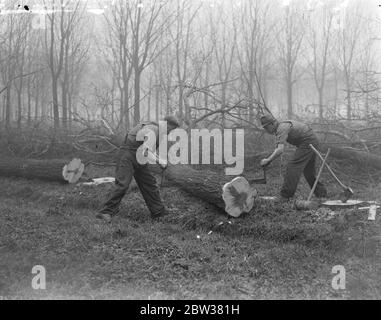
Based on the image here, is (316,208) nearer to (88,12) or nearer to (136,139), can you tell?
→ (136,139)

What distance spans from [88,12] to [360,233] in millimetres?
12781

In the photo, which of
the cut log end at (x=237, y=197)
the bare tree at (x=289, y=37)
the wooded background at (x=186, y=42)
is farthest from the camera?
the bare tree at (x=289, y=37)

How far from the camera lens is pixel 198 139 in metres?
8.63

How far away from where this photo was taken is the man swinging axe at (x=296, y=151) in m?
5.74

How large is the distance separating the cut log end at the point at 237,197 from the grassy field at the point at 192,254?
0.14m

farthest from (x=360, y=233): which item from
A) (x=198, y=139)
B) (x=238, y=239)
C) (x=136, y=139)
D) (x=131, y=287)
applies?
(x=198, y=139)

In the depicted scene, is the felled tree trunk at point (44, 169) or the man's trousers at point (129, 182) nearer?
the man's trousers at point (129, 182)

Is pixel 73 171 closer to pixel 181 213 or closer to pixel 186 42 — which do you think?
pixel 181 213

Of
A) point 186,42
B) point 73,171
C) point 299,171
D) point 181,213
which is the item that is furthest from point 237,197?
point 186,42

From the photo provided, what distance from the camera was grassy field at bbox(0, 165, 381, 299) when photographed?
10.9 feet
